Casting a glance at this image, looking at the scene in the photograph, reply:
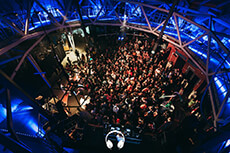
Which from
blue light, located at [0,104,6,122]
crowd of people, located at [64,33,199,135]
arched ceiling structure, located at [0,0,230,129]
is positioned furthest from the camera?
crowd of people, located at [64,33,199,135]

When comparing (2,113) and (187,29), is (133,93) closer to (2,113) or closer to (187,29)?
(187,29)

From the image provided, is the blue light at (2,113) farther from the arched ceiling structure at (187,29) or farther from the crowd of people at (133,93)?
the crowd of people at (133,93)

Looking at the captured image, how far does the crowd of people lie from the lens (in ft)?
23.6

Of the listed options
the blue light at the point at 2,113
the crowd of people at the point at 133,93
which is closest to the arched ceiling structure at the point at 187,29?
the blue light at the point at 2,113

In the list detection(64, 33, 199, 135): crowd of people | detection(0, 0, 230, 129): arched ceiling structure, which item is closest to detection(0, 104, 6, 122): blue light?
detection(0, 0, 230, 129): arched ceiling structure

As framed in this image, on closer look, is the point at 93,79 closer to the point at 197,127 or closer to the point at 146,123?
the point at 146,123

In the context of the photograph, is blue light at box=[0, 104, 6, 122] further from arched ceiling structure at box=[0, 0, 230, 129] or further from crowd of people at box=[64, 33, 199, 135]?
crowd of people at box=[64, 33, 199, 135]

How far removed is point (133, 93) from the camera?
781 cm

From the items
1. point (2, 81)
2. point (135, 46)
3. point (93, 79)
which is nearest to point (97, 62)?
point (93, 79)

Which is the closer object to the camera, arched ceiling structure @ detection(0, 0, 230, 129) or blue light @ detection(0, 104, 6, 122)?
blue light @ detection(0, 104, 6, 122)

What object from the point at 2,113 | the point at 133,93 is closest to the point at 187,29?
the point at 133,93

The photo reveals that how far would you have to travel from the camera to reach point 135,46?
12.1m

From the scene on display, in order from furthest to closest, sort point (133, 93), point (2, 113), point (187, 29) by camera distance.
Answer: point (187, 29) < point (133, 93) < point (2, 113)

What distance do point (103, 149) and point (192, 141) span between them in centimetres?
525
